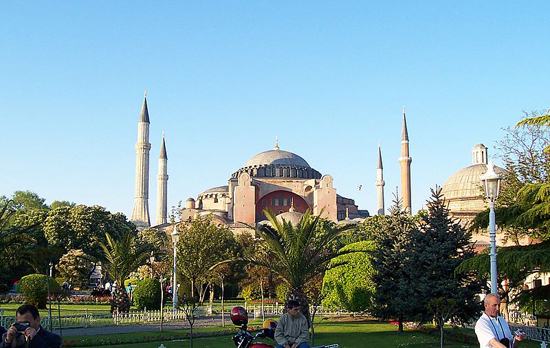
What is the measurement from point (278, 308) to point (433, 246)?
1041cm

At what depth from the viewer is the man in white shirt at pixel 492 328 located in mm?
5383

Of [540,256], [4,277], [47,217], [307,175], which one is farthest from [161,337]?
[307,175]

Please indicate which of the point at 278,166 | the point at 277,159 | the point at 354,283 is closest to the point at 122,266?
the point at 354,283

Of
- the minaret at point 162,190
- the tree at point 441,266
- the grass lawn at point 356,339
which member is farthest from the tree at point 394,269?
the minaret at point 162,190

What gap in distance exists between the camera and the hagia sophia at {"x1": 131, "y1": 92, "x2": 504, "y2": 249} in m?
53.6

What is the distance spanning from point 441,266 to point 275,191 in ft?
177

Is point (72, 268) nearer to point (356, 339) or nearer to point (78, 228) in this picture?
point (78, 228)

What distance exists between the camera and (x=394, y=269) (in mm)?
17250

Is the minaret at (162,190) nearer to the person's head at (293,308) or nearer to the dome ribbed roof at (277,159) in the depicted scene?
the dome ribbed roof at (277,159)

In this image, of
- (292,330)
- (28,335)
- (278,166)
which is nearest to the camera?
(28,335)

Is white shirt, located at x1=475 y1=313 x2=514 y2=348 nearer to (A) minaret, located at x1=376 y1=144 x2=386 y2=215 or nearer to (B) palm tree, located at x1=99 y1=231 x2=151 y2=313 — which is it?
(B) palm tree, located at x1=99 y1=231 x2=151 y2=313

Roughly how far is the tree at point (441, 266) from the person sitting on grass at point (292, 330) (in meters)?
9.22

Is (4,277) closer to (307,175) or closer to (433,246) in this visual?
(433,246)

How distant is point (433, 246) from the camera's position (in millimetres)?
15797
